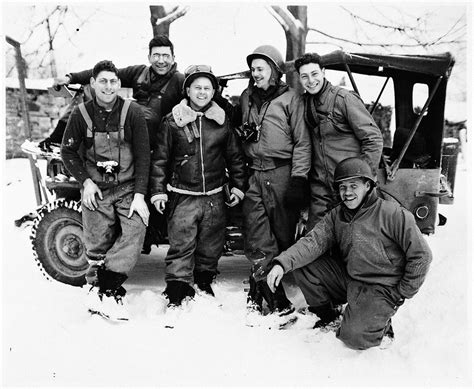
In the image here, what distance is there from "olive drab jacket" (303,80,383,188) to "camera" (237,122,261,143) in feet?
1.33

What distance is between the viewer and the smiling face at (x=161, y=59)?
3957 millimetres

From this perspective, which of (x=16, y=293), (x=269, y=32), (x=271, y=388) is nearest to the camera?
(x=271, y=388)

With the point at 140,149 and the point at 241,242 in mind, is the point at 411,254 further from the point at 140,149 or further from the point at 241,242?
the point at 140,149

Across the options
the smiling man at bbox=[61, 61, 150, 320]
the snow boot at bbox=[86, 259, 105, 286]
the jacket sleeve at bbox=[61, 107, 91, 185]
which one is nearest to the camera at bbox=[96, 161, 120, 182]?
the smiling man at bbox=[61, 61, 150, 320]

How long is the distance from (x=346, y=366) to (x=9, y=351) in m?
2.22

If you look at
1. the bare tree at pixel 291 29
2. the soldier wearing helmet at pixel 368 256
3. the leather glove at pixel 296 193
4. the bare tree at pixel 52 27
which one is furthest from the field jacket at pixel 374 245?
the bare tree at pixel 52 27

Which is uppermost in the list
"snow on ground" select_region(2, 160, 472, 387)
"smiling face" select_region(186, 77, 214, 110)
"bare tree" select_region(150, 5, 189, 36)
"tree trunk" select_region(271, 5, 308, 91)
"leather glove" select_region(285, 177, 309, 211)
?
"bare tree" select_region(150, 5, 189, 36)

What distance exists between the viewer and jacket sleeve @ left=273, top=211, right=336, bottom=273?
3.16 m

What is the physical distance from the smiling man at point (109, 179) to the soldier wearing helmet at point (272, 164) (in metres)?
0.85

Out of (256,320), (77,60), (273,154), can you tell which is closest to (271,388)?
(256,320)

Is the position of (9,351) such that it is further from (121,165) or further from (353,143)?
(353,143)

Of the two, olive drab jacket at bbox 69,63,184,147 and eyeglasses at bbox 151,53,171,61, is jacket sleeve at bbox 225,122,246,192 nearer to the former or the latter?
olive drab jacket at bbox 69,63,184,147

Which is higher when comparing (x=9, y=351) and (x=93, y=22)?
(x=93, y=22)

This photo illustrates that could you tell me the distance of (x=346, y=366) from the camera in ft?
9.58
